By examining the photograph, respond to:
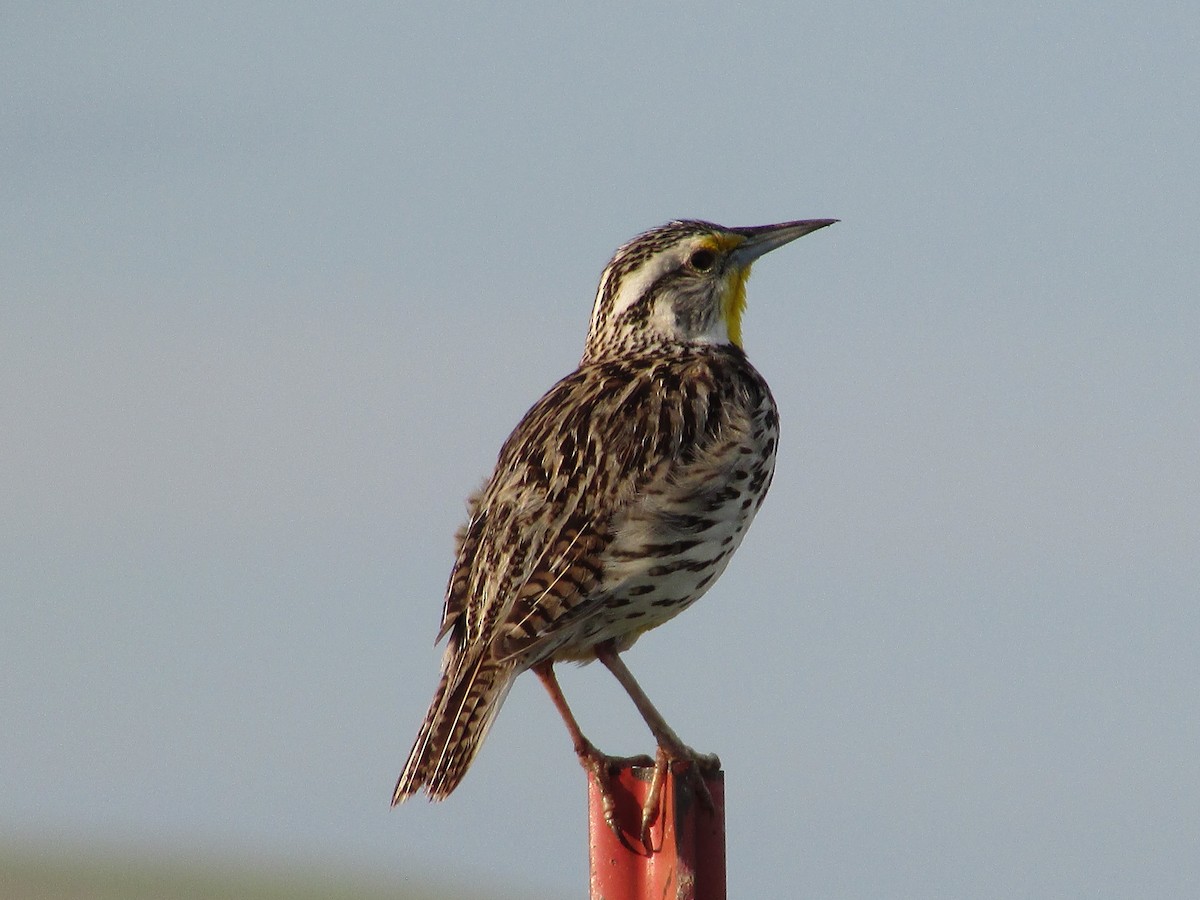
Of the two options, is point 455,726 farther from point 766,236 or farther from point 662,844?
point 766,236

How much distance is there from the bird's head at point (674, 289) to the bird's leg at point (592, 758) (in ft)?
6.23

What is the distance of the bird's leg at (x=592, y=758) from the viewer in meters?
6.66

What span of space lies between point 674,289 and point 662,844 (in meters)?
3.35

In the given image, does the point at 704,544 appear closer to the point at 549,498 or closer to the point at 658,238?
the point at 549,498

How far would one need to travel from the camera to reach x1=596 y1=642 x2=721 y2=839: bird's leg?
256 inches

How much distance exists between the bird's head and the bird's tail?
233 cm

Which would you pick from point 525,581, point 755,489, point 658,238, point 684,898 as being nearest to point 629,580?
point 525,581

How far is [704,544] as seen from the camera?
25.1 feet

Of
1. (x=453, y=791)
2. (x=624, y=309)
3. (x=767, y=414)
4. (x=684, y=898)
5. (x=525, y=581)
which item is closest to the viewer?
(x=684, y=898)

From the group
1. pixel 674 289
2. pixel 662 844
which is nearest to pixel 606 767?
pixel 662 844

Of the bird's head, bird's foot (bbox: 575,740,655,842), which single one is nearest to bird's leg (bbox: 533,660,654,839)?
bird's foot (bbox: 575,740,655,842)

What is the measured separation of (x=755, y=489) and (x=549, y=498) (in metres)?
1.09

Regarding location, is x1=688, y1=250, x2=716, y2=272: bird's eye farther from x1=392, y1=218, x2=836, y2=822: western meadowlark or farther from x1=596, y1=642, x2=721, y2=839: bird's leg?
x1=596, y1=642, x2=721, y2=839: bird's leg

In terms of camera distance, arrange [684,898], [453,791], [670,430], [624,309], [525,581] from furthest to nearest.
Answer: [624,309], [670,430], [525,581], [453,791], [684,898]
